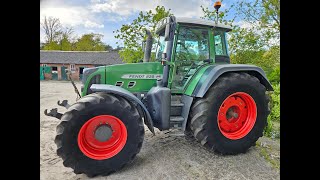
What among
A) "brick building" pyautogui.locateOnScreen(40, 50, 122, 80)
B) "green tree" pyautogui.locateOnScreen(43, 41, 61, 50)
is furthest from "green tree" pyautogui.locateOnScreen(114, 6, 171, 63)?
"green tree" pyautogui.locateOnScreen(43, 41, 61, 50)

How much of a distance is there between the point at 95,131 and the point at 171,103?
1.28 m

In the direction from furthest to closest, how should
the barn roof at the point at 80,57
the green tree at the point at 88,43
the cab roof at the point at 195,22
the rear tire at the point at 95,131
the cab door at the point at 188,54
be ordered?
the green tree at the point at 88,43 < the barn roof at the point at 80,57 < the cab door at the point at 188,54 < the cab roof at the point at 195,22 < the rear tire at the point at 95,131

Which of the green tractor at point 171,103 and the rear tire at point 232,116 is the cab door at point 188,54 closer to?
the green tractor at point 171,103

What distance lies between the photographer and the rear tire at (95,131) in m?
2.76

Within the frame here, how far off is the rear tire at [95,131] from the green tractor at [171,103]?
1 cm

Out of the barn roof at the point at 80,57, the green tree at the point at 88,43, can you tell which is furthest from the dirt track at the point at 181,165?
the green tree at the point at 88,43

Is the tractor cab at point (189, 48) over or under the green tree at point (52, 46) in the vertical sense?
under

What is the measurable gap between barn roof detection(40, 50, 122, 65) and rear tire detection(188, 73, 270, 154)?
90.9 ft

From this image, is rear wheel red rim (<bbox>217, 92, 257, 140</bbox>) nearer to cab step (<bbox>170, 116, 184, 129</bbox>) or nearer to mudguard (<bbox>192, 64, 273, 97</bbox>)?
mudguard (<bbox>192, 64, 273, 97</bbox>)
